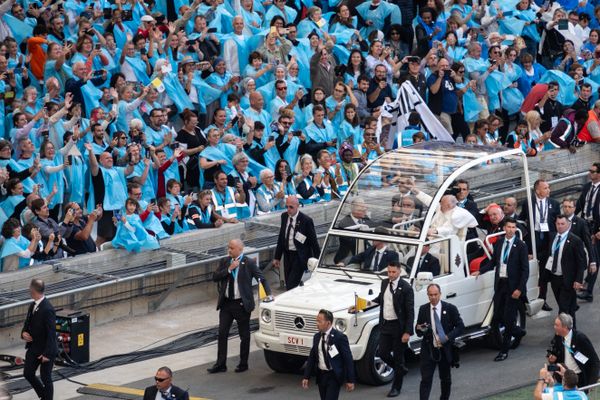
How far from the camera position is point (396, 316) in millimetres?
17344

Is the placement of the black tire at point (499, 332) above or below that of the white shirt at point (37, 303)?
below

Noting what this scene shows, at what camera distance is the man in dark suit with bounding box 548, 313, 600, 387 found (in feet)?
51.2

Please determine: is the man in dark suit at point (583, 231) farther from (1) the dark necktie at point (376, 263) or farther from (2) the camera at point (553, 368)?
(2) the camera at point (553, 368)

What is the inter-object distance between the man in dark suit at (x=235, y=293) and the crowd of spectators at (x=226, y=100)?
2.55 metres

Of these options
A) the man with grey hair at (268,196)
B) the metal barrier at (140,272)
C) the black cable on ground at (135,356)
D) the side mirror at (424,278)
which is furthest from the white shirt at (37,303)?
the man with grey hair at (268,196)

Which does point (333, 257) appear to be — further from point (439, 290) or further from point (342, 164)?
point (342, 164)

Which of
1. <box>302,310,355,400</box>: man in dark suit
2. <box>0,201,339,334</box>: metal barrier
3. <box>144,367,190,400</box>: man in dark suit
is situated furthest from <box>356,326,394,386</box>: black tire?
<box>0,201,339,334</box>: metal barrier

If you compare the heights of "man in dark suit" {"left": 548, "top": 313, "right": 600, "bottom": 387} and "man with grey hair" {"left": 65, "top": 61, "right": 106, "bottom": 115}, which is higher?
"man with grey hair" {"left": 65, "top": 61, "right": 106, "bottom": 115}

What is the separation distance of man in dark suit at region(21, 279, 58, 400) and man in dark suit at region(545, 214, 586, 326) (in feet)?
22.0

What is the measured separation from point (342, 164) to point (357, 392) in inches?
275

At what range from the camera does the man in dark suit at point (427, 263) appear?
60.0ft

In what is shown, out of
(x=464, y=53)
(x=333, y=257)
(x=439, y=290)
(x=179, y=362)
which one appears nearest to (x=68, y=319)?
(x=179, y=362)

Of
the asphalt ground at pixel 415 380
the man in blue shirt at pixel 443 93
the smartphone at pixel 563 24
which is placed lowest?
the asphalt ground at pixel 415 380

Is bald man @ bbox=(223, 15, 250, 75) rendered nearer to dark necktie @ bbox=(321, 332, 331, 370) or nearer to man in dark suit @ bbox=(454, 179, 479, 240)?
man in dark suit @ bbox=(454, 179, 479, 240)
